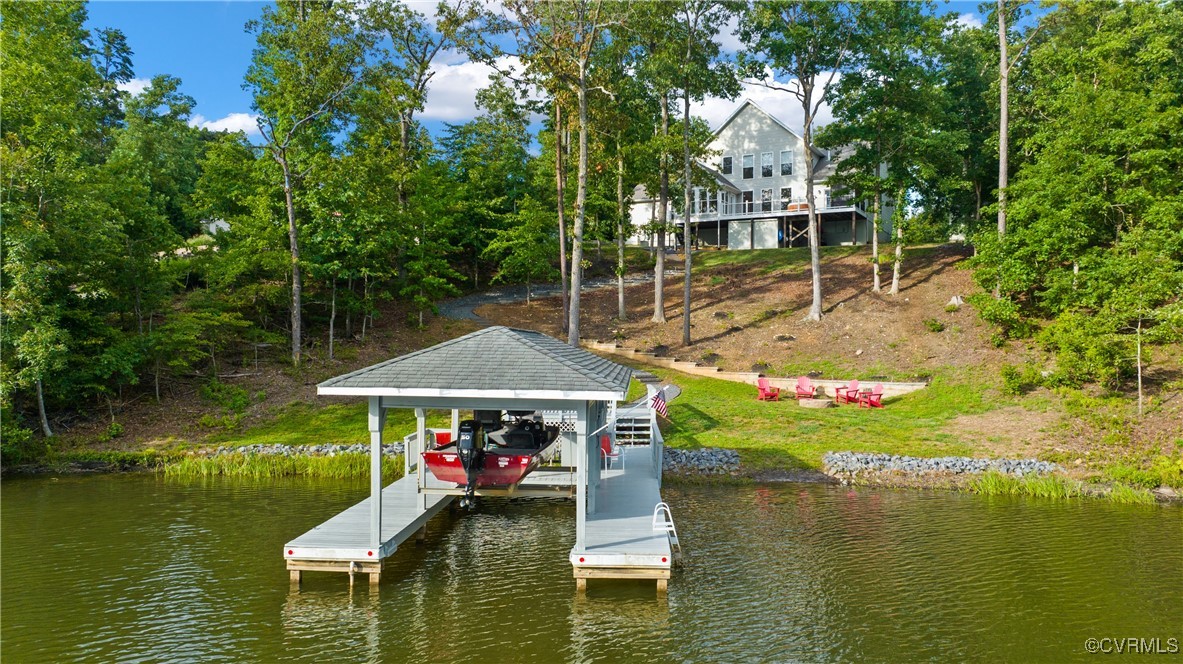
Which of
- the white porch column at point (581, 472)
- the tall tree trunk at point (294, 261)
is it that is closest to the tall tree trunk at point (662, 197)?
the tall tree trunk at point (294, 261)

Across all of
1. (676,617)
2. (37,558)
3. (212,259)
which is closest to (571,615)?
(676,617)

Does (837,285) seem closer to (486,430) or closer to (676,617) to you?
(486,430)

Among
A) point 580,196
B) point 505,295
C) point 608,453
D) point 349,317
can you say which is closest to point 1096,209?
point 580,196

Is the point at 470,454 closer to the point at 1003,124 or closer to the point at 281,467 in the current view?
the point at 281,467

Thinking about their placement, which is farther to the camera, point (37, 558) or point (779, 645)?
point (37, 558)

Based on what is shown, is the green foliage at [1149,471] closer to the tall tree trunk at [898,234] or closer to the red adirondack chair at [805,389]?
the red adirondack chair at [805,389]
